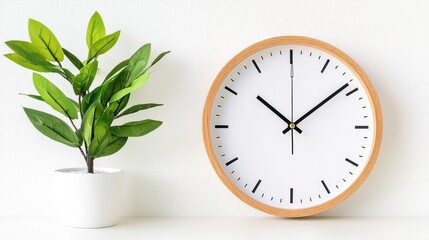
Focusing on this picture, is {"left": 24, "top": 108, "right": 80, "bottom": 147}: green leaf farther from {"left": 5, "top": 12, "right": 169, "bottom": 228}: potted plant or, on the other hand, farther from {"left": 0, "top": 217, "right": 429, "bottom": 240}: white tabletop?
{"left": 0, "top": 217, "right": 429, "bottom": 240}: white tabletop

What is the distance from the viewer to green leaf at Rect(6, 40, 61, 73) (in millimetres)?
1249

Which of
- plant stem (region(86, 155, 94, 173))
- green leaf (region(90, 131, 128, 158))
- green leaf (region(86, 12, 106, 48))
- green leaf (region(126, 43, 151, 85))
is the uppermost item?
green leaf (region(86, 12, 106, 48))

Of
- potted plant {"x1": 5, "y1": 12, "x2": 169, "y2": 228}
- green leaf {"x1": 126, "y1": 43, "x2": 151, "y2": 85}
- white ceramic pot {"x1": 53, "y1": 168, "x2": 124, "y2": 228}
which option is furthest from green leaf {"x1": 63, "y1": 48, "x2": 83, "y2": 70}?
white ceramic pot {"x1": 53, "y1": 168, "x2": 124, "y2": 228}

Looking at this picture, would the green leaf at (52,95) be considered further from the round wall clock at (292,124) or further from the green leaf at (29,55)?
the round wall clock at (292,124)

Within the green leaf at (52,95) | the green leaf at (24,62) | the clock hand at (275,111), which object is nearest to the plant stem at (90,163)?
the green leaf at (52,95)

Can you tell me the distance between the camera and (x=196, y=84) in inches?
54.7

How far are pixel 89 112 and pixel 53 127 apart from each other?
109mm

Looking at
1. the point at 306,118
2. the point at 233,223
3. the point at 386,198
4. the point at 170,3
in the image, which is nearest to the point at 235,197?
the point at 233,223

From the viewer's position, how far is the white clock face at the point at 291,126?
4.42ft

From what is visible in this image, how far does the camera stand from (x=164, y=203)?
4.57ft

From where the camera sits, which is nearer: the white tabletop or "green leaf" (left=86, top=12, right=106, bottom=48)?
the white tabletop

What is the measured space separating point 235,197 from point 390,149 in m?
0.38

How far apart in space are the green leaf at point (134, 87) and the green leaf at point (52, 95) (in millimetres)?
101

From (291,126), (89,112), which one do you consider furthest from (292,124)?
(89,112)
